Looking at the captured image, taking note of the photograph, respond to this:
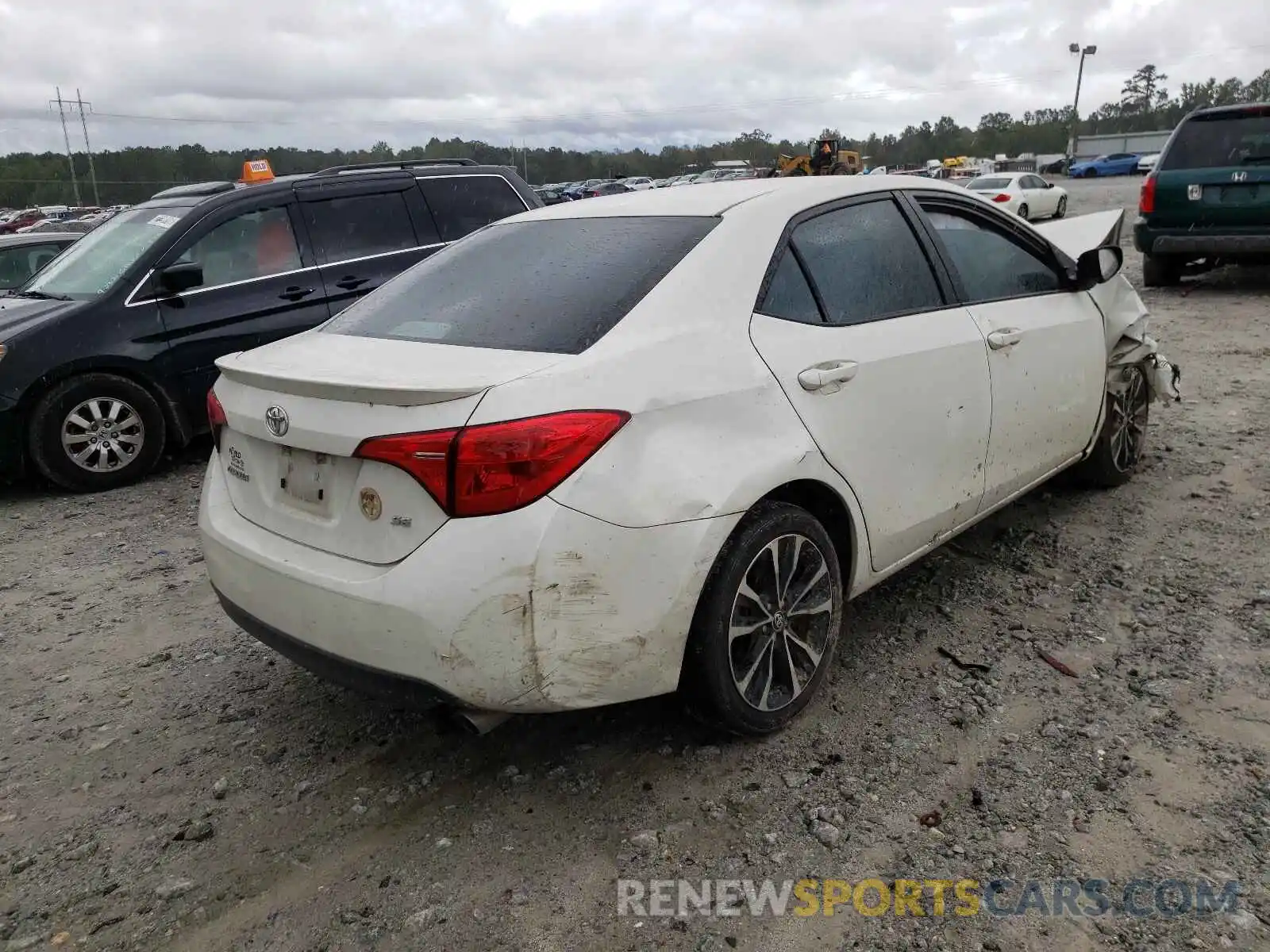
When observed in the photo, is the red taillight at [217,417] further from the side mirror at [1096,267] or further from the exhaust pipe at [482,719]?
the side mirror at [1096,267]

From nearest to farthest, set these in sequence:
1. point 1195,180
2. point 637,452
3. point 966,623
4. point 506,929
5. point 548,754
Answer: point 506,929 → point 637,452 → point 548,754 → point 966,623 → point 1195,180

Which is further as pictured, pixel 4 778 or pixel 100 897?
pixel 4 778

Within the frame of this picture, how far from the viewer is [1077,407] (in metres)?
4.22

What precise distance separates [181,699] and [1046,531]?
373 centimetres

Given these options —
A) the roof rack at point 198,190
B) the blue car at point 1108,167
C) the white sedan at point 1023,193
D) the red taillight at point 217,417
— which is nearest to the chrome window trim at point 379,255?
the roof rack at point 198,190

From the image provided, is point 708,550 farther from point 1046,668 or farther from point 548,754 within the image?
point 1046,668

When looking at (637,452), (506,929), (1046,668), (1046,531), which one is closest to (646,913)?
(506,929)

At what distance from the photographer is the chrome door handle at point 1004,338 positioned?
361 centimetres

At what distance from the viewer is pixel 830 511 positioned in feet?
10.0

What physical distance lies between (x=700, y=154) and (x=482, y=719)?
91.0m

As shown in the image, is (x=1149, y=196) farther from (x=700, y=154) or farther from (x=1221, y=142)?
(x=700, y=154)

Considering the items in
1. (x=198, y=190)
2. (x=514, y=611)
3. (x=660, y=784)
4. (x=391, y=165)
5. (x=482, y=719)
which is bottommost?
(x=660, y=784)

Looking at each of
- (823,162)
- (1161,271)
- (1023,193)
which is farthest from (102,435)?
(1023,193)

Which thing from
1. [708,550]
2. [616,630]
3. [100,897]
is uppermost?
[708,550]
